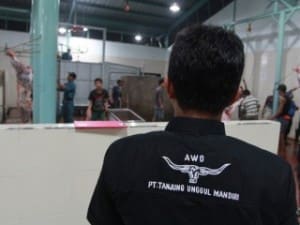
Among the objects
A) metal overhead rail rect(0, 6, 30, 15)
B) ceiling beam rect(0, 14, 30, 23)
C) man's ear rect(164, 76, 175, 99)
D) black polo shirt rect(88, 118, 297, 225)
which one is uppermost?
metal overhead rail rect(0, 6, 30, 15)

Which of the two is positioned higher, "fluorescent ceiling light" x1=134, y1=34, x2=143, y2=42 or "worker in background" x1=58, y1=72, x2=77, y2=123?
"fluorescent ceiling light" x1=134, y1=34, x2=143, y2=42

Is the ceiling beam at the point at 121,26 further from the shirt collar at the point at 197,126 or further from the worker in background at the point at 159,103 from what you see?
the shirt collar at the point at 197,126

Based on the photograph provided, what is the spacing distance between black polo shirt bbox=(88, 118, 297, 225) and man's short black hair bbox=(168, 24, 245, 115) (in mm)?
53

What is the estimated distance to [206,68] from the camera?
0.66 meters

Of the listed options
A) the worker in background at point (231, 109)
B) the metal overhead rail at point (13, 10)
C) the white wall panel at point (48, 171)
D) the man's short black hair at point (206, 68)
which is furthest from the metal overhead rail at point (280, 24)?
the metal overhead rail at point (13, 10)

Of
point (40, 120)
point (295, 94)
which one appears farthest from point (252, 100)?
point (40, 120)

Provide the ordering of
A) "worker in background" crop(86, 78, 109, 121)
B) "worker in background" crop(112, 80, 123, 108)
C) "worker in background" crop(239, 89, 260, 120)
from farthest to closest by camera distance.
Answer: "worker in background" crop(112, 80, 123, 108), "worker in background" crop(239, 89, 260, 120), "worker in background" crop(86, 78, 109, 121)

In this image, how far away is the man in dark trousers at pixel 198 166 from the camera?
63 cm

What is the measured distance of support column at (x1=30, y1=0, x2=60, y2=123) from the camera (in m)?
2.24

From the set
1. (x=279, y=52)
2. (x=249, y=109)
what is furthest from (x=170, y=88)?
(x=279, y=52)

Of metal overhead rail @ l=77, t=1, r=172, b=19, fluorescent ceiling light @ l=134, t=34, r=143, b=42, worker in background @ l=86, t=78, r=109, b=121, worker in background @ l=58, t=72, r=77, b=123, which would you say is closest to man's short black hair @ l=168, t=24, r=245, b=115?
worker in background @ l=86, t=78, r=109, b=121

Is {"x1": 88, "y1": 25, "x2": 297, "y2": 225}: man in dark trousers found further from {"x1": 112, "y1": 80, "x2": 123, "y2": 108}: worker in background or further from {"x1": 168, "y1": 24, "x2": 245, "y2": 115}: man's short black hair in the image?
{"x1": 112, "y1": 80, "x2": 123, "y2": 108}: worker in background

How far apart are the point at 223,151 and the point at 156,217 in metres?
0.21

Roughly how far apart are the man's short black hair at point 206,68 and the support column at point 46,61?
1800mm
